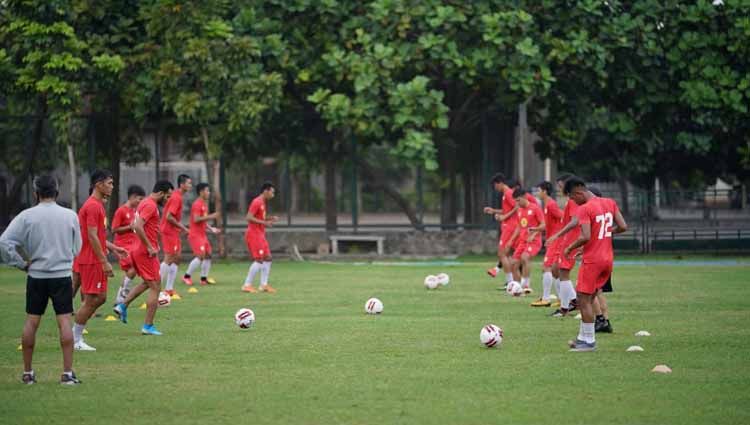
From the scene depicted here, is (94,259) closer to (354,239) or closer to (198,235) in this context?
(198,235)

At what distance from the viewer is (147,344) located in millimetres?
14703

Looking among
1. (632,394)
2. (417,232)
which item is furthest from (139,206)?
(417,232)

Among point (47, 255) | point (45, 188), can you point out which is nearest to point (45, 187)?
point (45, 188)

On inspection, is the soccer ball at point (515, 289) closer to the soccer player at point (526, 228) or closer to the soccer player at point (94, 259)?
the soccer player at point (526, 228)

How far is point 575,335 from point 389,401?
5361 mm

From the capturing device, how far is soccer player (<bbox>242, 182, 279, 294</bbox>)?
75.4ft

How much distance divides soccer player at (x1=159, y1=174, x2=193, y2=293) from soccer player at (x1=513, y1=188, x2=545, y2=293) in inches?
245

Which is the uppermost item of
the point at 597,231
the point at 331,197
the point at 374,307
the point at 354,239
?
the point at 331,197

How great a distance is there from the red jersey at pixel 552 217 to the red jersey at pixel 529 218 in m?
2.36

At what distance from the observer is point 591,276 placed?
1355 centimetres

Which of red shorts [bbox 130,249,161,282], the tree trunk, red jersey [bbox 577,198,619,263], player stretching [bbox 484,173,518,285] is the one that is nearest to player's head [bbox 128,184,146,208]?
red shorts [bbox 130,249,161,282]

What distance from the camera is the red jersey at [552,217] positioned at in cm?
1916

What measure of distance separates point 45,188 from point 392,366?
399cm

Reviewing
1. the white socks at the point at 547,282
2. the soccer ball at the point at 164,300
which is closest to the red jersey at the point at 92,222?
the soccer ball at the point at 164,300
